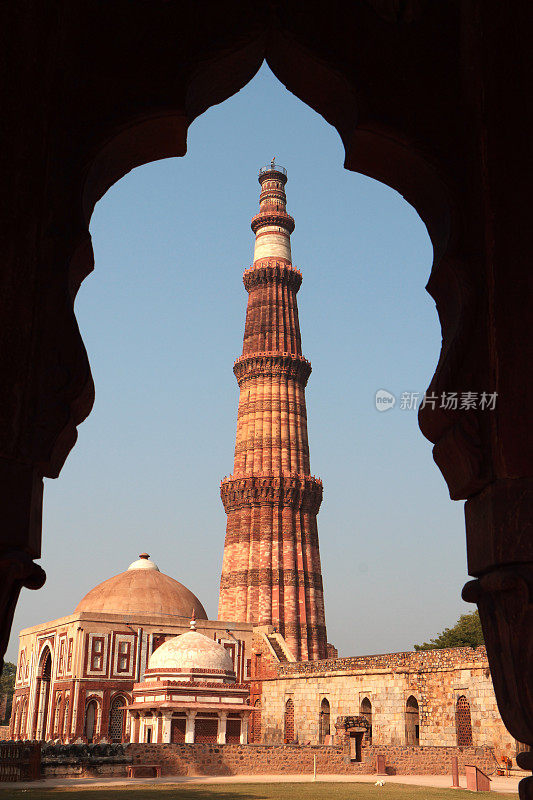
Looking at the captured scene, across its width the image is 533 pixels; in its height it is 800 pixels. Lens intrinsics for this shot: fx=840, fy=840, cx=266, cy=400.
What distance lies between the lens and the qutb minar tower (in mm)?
37094

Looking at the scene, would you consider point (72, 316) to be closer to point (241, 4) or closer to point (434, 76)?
point (241, 4)

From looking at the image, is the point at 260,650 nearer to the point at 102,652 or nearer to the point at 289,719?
the point at 289,719

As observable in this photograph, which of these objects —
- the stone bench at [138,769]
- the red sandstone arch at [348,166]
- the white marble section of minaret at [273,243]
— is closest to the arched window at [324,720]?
the stone bench at [138,769]

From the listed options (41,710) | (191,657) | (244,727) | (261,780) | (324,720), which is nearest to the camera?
(261,780)

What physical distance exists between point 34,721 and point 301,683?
11039 mm

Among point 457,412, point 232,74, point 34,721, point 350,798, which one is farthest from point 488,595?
point 34,721

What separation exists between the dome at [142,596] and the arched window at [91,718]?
15.5 feet

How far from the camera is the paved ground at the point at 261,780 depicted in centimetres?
1773

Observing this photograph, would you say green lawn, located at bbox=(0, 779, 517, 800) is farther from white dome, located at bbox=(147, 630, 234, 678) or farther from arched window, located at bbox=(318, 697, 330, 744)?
arched window, located at bbox=(318, 697, 330, 744)

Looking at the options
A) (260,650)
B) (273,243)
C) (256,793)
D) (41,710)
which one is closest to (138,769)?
(256,793)

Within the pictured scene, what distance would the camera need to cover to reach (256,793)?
1570 centimetres

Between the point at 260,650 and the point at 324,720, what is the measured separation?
5145 millimetres

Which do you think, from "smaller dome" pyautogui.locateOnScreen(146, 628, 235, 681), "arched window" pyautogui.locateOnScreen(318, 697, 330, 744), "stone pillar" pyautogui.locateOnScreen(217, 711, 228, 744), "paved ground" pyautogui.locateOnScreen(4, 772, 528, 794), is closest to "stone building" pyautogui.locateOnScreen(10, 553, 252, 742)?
"smaller dome" pyautogui.locateOnScreen(146, 628, 235, 681)

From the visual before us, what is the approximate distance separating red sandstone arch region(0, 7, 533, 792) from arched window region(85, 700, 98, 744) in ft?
101
